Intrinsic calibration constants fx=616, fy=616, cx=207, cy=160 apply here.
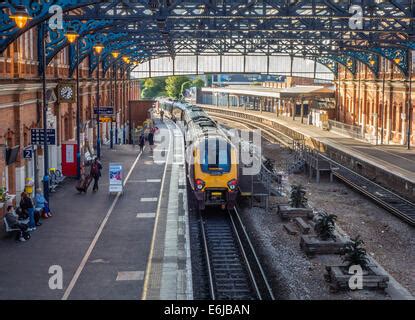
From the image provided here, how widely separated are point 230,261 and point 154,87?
11489cm

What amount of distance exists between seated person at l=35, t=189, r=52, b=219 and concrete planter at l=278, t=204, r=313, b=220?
851 cm

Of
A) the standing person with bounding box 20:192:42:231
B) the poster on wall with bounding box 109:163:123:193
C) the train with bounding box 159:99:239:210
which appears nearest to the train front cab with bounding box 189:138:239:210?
the train with bounding box 159:99:239:210

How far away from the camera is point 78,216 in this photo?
20.5 meters

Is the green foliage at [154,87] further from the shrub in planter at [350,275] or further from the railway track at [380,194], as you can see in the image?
the shrub in planter at [350,275]

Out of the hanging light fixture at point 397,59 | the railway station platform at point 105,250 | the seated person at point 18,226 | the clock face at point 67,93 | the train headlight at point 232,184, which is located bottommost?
the railway station platform at point 105,250

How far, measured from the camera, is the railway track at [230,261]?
1489 centimetres

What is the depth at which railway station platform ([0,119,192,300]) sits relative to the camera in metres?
13.1

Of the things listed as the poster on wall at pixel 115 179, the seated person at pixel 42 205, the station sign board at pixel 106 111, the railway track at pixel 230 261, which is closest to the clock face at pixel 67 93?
the poster on wall at pixel 115 179

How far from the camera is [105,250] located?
16.4 metres

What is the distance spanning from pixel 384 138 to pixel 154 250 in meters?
35.4

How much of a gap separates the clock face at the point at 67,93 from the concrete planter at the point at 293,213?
1023 cm

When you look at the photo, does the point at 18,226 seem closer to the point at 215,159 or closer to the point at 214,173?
the point at 214,173

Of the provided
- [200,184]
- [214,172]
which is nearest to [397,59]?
[214,172]
